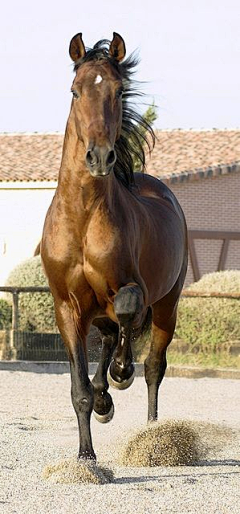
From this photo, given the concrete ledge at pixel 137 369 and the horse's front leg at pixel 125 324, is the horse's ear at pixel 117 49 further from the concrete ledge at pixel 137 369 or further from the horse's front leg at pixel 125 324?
the concrete ledge at pixel 137 369

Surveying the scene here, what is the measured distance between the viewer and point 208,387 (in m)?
16.6

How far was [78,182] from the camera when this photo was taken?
8.09 m

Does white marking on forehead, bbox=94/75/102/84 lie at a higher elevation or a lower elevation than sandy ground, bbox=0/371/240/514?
higher

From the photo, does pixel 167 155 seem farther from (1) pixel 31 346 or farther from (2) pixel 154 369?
(2) pixel 154 369

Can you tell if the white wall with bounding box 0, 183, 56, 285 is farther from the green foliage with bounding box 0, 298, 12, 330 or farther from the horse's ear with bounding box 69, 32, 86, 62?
the horse's ear with bounding box 69, 32, 86, 62

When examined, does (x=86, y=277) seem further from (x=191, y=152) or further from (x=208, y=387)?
(x=191, y=152)

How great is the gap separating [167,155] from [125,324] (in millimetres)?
32136

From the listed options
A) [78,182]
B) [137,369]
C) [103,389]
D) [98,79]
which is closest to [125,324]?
[78,182]

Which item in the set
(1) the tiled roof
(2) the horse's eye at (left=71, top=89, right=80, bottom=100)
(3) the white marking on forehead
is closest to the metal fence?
(2) the horse's eye at (left=71, top=89, right=80, bottom=100)

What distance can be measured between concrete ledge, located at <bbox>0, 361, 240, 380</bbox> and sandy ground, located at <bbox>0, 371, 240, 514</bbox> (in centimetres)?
217

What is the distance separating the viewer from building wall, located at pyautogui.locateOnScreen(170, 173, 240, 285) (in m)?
36.6

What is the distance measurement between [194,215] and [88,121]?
29.1 m

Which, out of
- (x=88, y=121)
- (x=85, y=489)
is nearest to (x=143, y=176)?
(x=88, y=121)

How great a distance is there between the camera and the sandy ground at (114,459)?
6.74 m
